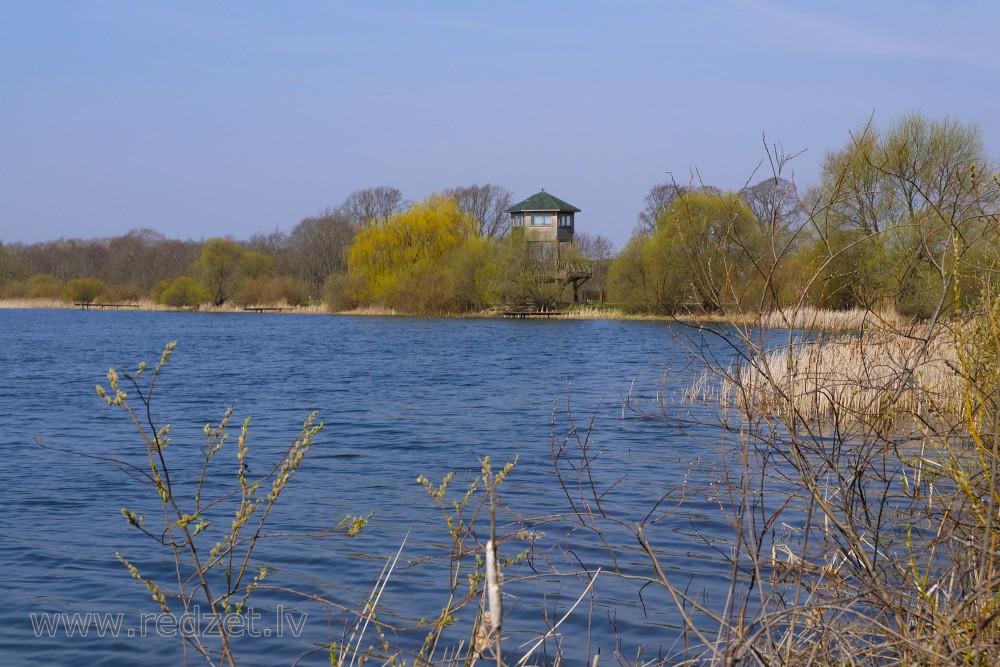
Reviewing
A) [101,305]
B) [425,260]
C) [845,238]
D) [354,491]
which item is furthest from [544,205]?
[354,491]

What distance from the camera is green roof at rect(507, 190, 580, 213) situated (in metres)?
58.5

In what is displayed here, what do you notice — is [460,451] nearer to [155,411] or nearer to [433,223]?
[155,411]

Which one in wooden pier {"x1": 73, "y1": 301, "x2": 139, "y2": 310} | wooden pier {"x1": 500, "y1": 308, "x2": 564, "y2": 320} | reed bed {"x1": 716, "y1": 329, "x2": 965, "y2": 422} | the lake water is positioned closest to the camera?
reed bed {"x1": 716, "y1": 329, "x2": 965, "y2": 422}

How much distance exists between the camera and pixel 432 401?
1761 centimetres

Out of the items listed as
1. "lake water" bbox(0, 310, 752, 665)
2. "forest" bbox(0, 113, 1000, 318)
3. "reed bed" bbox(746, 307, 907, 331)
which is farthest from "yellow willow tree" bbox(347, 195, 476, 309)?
"reed bed" bbox(746, 307, 907, 331)

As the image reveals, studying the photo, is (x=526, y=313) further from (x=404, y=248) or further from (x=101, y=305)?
(x=101, y=305)

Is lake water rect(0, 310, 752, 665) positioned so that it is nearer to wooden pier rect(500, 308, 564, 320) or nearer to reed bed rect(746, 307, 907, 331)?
reed bed rect(746, 307, 907, 331)

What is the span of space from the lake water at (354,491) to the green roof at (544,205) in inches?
1319

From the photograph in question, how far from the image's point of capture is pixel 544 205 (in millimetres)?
59000

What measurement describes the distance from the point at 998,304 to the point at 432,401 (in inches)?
583

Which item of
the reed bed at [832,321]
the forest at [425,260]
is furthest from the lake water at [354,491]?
the forest at [425,260]

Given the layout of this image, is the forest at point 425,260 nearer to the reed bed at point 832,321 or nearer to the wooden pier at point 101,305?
the wooden pier at point 101,305

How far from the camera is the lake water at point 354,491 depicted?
570cm

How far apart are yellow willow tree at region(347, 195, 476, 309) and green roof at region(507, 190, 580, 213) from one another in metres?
3.57
